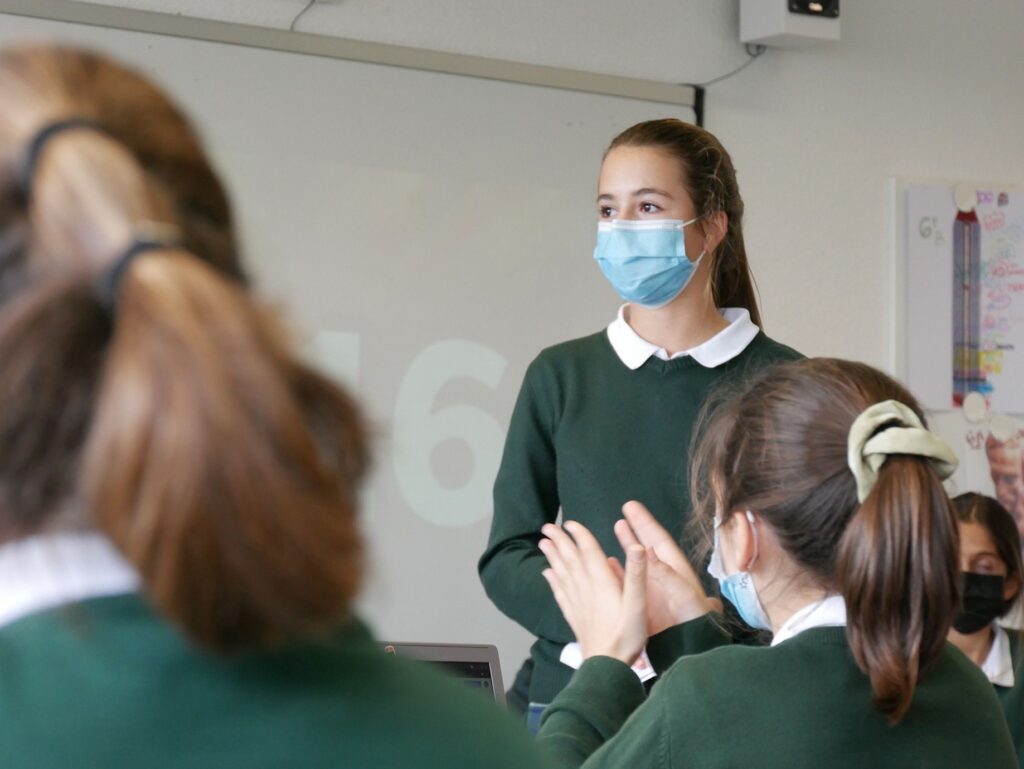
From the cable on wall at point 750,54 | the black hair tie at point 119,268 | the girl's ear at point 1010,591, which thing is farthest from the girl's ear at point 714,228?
the cable on wall at point 750,54

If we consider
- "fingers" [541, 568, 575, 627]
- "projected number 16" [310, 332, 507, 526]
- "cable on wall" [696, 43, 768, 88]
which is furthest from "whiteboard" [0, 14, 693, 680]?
"fingers" [541, 568, 575, 627]

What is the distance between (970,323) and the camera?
3.99 metres

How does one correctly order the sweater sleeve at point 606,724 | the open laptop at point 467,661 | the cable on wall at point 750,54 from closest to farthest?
1. the sweater sleeve at point 606,724
2. the open laptop at point 467,661
3. the cable on wall at point 750,54

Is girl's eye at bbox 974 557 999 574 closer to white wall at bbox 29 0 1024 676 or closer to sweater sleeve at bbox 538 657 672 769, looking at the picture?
white wall at bbox 29 0 1024 676

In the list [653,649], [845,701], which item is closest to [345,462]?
[845,701]

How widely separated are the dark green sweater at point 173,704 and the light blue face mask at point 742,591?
0.85 metres

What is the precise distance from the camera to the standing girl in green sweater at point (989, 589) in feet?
8.23

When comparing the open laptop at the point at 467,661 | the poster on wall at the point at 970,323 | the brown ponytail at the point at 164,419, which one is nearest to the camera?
the brown ponytail at the point at 164,419

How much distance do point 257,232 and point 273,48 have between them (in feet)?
1.42

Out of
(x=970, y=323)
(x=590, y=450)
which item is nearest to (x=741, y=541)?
(x=590, y=450)

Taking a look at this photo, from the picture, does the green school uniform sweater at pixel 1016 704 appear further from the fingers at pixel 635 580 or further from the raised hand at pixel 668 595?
the fingers at pixel 635 580

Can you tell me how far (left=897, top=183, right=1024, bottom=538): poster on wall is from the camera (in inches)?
155

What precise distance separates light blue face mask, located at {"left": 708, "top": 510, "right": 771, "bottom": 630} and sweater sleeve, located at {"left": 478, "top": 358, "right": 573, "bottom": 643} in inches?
12.4

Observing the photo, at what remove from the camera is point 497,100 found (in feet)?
11.0
